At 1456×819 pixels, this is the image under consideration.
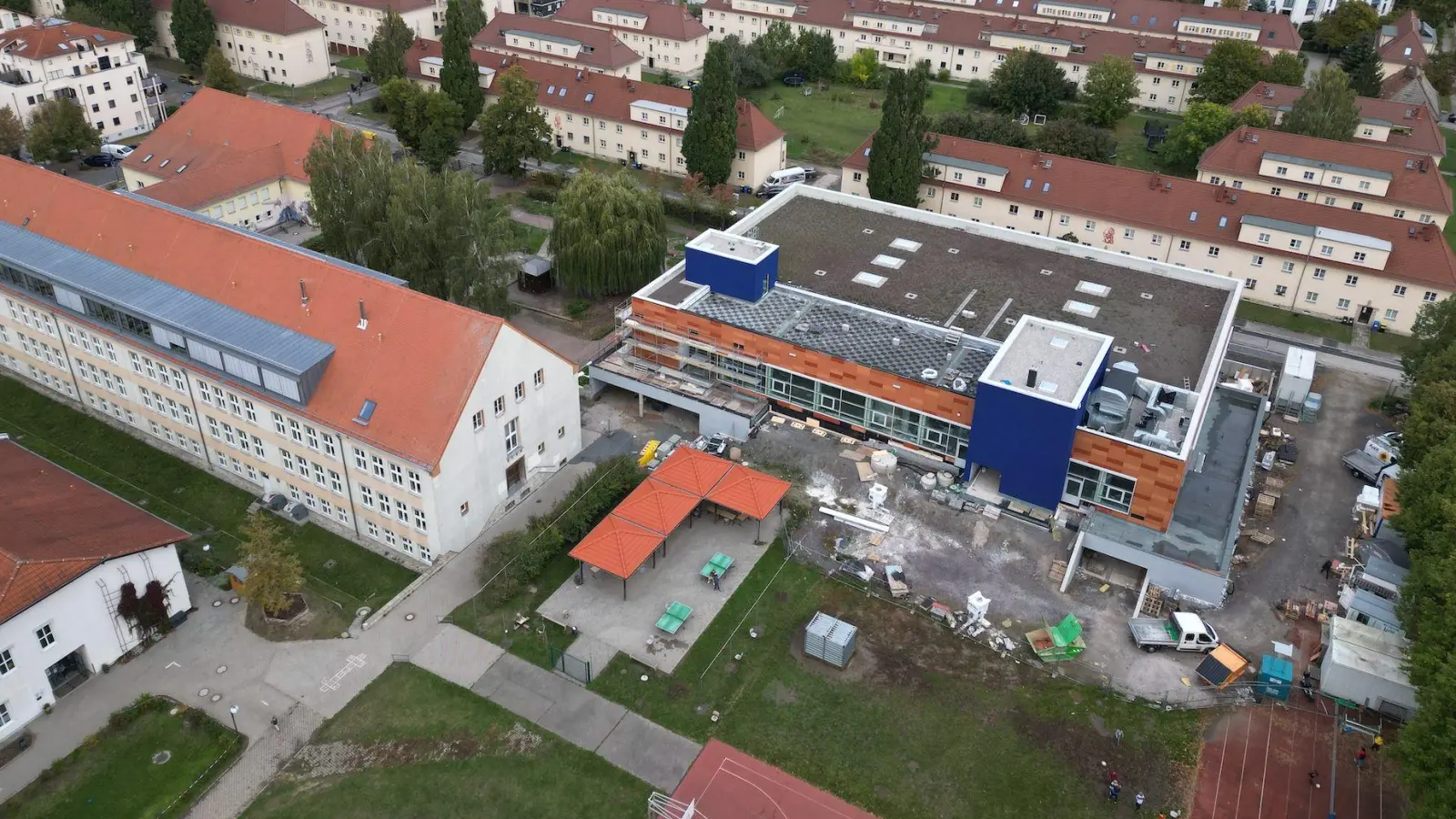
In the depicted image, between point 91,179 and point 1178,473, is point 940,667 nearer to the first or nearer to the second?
point 1178,473

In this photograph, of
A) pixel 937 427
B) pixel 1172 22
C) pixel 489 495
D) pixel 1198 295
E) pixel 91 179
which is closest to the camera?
pixel 489 495

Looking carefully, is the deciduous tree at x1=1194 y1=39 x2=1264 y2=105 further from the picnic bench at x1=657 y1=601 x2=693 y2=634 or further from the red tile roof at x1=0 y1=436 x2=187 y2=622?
the red tile roof at x1=0 y1=436 x2=187 y2=622

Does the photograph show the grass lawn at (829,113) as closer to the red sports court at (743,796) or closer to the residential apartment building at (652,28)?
the residential apartment building at (652,28)

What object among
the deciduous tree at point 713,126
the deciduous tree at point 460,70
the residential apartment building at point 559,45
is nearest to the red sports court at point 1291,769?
the deciduous tree at point 713,126

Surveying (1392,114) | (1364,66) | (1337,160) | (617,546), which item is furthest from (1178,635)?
(1364,66)

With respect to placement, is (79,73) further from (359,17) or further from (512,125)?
(512,125)

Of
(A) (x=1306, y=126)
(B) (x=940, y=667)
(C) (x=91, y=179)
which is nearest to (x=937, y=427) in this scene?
(B) (x=940, y=667)

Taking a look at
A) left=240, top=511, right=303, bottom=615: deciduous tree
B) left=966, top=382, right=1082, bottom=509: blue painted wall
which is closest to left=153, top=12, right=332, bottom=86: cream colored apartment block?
left=240, top=511, right=303, bottom=615: deciduous tree

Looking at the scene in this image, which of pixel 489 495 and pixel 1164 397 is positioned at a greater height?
pixel 1164 397
